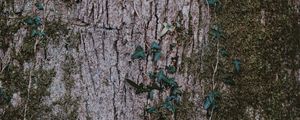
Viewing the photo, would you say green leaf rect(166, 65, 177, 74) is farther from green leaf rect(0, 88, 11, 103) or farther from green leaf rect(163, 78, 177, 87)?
green leaf rect(0, 88, 11, 103)

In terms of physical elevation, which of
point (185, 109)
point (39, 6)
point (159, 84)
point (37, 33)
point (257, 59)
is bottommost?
point (185, 109)

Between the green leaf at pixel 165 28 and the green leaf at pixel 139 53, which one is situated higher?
the green leaf at pixel 165 28

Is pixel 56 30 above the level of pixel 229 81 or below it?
above

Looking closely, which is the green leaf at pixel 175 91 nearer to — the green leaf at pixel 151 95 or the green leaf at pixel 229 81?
the green leaf at pixel 151 95

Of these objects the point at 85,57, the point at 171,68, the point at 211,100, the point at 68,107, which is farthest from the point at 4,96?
the point at 211,100

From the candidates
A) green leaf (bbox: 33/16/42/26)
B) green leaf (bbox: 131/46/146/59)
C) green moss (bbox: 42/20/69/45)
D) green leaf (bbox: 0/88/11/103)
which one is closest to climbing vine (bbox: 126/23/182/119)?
green leaf (bbox: 131/46/146/59)

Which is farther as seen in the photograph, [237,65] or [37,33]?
[237,65]

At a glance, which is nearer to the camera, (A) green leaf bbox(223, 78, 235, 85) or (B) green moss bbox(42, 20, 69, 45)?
(B) green moss bbox(42, 20, 69, 45)

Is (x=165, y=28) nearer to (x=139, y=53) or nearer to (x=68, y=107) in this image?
(x=139, y=53)

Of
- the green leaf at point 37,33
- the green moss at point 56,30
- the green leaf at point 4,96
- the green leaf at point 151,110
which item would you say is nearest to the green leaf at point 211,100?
the green leaf at point 151,110
